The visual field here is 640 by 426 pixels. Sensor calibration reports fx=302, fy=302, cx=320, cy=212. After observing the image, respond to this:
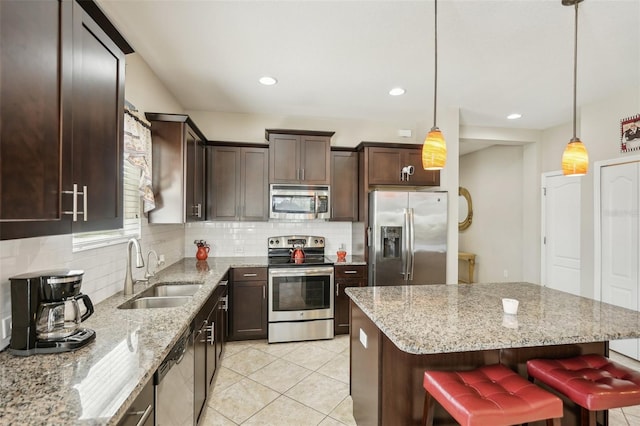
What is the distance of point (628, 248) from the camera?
3.28 meters

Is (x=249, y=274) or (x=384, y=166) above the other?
(x=384, y=166)

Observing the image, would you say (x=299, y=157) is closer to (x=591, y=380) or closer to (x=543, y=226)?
(x=591, y=380)

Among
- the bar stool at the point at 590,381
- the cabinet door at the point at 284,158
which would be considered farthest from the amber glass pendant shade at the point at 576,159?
the cabinet door at the point at 284,158

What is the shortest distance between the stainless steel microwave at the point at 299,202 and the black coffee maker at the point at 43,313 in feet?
8.32

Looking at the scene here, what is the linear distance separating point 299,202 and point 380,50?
1949 millimetres

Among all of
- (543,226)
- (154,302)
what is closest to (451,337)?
(154,302)

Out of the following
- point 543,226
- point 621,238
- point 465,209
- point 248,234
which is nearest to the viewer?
point 621,238

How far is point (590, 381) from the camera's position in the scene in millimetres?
1466

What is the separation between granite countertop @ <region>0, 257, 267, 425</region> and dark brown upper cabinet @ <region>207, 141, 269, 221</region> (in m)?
2.12

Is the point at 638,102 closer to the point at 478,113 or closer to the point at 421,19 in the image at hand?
the point at 478,113

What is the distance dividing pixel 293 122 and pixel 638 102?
3913 millimetres

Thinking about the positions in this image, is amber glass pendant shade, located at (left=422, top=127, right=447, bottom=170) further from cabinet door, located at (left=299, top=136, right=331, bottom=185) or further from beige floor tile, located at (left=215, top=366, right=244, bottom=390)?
beige floor tile, located at (left=215, top=366, right=244, bottom=390)

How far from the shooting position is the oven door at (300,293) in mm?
3531

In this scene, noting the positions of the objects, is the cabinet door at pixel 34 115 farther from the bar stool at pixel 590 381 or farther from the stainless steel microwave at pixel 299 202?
the stainless steel microwave at pixel 299 202
